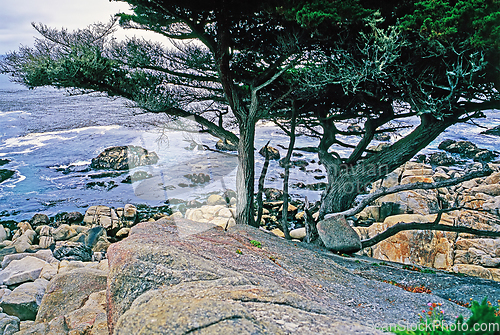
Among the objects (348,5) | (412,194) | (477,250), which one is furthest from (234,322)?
(412,194)

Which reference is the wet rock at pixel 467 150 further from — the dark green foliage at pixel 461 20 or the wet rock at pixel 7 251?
the wet rock at pixel 7 251

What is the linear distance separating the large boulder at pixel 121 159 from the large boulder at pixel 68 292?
48.0 ft

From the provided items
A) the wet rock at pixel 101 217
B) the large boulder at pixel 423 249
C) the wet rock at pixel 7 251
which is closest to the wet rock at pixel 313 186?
the large boulder at pixel 423 249

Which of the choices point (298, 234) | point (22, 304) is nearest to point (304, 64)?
point (298, 234)

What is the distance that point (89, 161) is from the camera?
2033 centimetres

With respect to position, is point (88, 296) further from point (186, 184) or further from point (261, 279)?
point (186, 184)

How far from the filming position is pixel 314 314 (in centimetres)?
247

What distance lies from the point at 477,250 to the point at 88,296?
9.80 meters

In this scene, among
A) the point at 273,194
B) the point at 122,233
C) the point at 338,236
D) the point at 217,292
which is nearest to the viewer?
the point at 217,292

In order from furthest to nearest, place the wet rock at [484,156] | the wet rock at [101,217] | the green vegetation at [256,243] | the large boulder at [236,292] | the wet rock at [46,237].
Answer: the wet rock at [484,156] < the wet rock at [101,217] < the wet rock at [46,237] < the green vegetation at [256,243] < the large boulder at [236,292]

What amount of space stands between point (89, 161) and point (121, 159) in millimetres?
2648

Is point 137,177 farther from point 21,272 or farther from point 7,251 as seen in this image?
point 21,272

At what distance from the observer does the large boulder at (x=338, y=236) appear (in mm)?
6391

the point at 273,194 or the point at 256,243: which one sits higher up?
the point at 256,243
